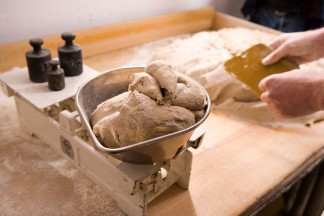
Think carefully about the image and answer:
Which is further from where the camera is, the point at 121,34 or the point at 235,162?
the point at 121,34

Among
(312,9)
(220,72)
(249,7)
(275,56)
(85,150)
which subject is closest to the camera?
(85,150)

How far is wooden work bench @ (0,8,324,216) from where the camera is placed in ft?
2.56

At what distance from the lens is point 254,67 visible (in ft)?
3.50

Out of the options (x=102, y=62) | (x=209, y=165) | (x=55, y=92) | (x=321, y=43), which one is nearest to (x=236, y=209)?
(x=209, y=165)

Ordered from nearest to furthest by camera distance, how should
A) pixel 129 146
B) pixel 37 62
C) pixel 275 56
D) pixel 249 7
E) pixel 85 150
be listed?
pixel 129 146
pixel 85 150
pixel 37 62
pixel 275 56
pixel 249 7

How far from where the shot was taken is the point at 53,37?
134 cm

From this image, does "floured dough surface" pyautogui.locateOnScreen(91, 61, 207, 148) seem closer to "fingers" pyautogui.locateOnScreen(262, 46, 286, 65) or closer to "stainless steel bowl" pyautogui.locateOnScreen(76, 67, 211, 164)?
"stainless steel bowl" pyautogui.locateOnScreen(76, 67, 211, 164)

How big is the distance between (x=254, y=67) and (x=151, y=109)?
1.97ft

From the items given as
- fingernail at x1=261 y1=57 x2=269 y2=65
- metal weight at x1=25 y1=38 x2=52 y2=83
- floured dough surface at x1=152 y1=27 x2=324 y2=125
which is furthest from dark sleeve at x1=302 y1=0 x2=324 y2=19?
metal weight at x1=25 y1=38 x2=52 y2=83

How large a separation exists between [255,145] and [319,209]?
0.55 meters

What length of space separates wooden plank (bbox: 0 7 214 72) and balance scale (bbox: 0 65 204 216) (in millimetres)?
364

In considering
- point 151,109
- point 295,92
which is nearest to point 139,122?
point 151,109

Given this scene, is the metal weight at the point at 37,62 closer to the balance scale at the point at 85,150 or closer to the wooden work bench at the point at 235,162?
the balance scale at the point at 85,150

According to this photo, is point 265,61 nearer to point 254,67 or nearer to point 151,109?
point 254,67
